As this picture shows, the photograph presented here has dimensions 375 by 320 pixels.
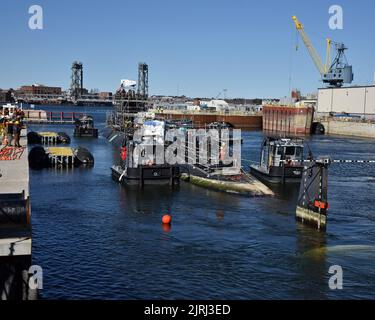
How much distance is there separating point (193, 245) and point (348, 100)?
11927cm

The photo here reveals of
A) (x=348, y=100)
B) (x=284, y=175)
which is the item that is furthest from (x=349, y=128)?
(x=284, y=175)

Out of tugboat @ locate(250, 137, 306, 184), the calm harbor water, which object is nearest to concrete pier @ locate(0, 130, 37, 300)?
the calm harbor water

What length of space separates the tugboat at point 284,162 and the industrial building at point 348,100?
83.4 metres

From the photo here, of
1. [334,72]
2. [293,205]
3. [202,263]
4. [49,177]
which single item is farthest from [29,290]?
[334,72]

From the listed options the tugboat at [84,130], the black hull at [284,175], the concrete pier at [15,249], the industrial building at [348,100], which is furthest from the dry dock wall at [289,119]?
the concrete pier at [15,249]

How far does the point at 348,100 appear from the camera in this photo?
138 metres

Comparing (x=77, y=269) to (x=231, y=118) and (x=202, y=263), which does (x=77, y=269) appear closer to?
(x=202, y=263)

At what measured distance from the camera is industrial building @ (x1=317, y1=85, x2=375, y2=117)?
127500 millimetres

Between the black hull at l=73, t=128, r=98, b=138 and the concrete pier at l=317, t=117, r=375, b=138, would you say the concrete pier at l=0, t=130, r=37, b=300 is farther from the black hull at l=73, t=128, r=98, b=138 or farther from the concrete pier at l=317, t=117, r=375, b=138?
the concrete pier at l=317, t=117, r=375, b=138

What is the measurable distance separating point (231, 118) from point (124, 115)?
170 feet

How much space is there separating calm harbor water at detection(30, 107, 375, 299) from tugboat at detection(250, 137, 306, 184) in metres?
2.93

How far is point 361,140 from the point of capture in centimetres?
10844

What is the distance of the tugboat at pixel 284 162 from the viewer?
1852 inches

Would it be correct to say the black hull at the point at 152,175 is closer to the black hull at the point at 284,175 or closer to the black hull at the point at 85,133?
the black hull at the point at 284,175
